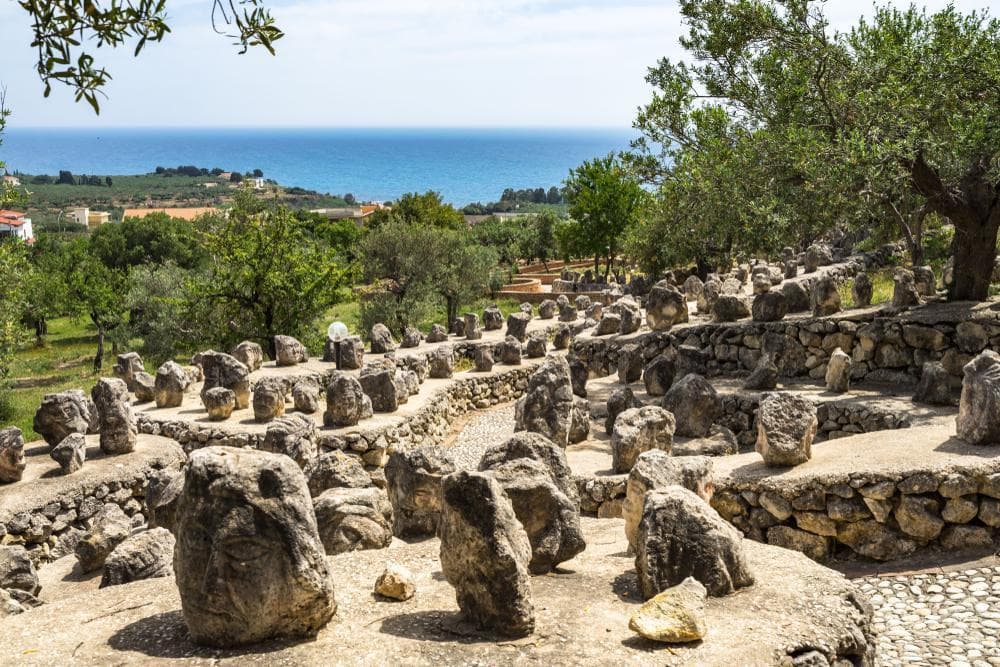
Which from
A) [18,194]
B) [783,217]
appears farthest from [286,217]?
[783,217]

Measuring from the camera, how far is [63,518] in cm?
1432

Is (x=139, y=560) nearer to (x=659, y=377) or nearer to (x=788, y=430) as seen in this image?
(x=788, y=430)

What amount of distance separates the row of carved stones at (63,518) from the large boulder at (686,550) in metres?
9.43

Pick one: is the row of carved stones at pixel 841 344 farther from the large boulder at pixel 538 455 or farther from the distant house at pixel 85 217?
the distant house at pixel 85 217

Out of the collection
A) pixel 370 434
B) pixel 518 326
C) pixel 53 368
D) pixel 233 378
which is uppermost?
pixel 518 326

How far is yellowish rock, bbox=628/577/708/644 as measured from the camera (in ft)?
22.2

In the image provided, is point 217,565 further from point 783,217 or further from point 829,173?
point 783,217

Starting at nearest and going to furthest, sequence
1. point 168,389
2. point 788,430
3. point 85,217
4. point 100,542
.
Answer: point 100,542 < point 788,430 < point 168,389 < point 85,217

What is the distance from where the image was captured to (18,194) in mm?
23297

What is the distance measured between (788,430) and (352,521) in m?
6.13

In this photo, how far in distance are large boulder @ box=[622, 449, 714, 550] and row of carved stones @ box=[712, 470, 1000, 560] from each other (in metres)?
2.03

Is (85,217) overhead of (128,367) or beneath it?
overhead

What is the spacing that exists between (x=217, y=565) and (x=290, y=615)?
67 cm

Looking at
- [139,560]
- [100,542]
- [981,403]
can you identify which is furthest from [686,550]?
[100,542]
